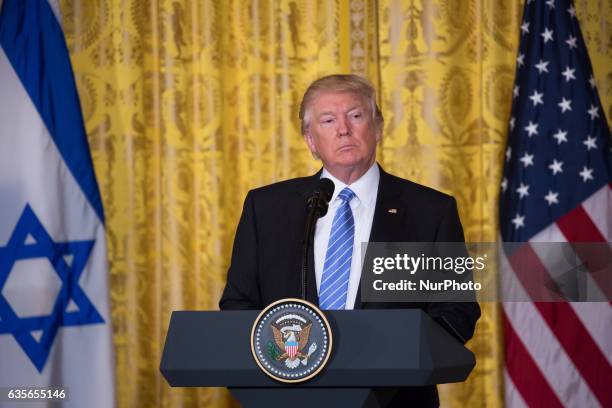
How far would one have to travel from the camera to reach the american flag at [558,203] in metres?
3.94

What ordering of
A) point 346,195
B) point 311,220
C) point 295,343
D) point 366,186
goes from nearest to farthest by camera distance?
point 295,343 → point 311,220 → point 346,195 → point 366,186

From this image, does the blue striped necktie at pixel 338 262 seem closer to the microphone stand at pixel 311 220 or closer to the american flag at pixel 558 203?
the microphone stand at pixel 311 220

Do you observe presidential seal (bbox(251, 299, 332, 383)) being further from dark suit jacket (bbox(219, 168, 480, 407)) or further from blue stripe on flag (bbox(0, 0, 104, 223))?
blue stripe on flag (bbox(0, 0, 104, 223))

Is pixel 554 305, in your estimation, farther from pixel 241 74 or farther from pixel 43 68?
pixel 43 68

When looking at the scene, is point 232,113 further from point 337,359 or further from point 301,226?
point 337,359

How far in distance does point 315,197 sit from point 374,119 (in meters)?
0.71

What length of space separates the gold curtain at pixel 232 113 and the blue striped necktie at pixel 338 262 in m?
1.83

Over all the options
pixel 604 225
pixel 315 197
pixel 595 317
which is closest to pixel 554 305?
pixel 595 317

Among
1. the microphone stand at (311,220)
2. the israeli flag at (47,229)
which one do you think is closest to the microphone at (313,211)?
the microphone stand at (311,220)

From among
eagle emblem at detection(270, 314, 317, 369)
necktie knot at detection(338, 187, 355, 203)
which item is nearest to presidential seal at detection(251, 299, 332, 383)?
eagle emblem at detection(270, 314, 317, 369)

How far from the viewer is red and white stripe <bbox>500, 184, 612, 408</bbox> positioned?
3.92 meters

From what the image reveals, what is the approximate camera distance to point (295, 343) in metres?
1.81

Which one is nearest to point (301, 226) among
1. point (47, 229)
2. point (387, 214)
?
point (387, 214)

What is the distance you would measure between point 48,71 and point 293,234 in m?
1.81
